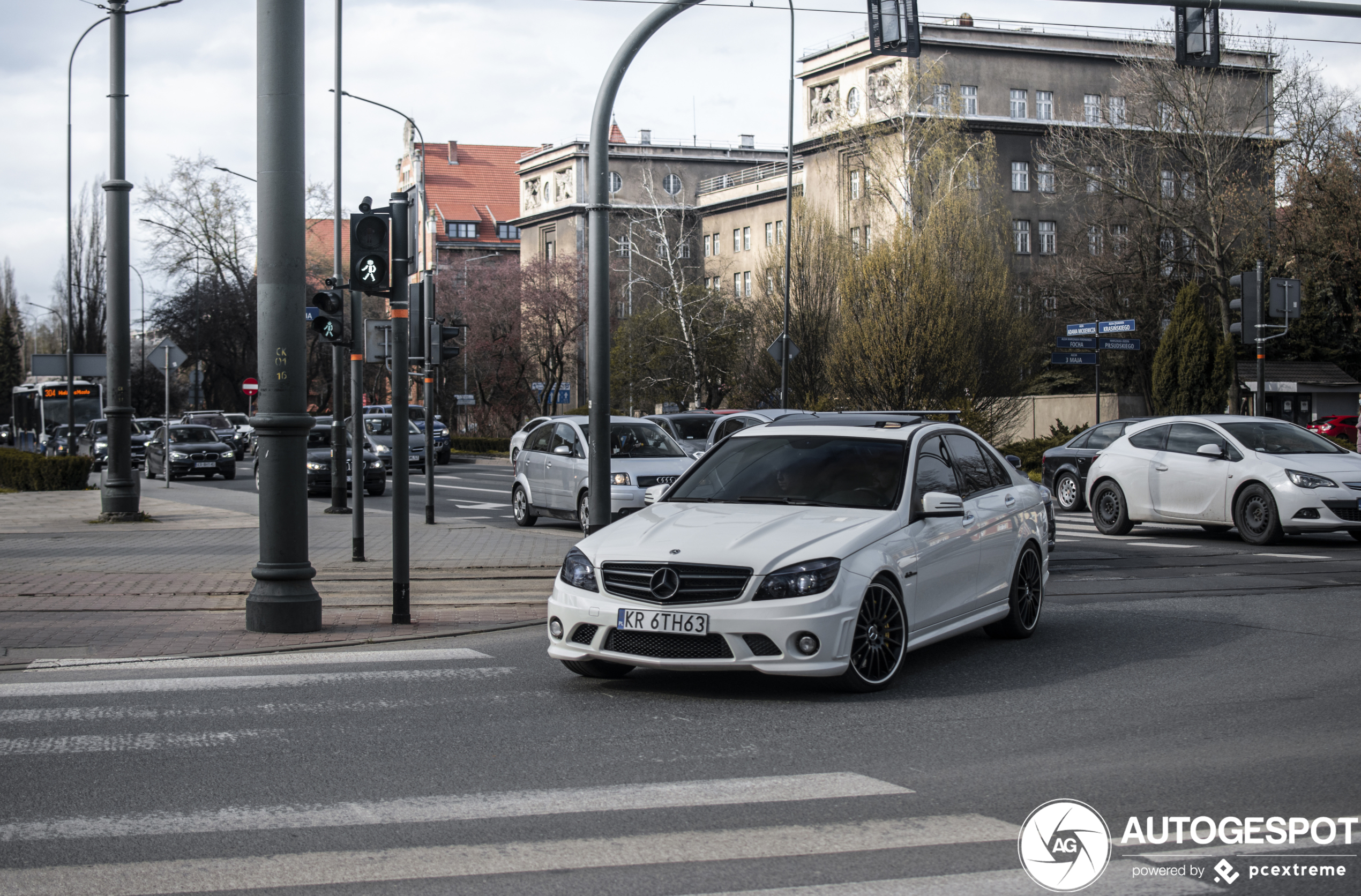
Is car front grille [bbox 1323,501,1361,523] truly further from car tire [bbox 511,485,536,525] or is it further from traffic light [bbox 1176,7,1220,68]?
car tire [bbox 511,485,536,525]

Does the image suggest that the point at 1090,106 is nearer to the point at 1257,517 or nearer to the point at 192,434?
the point at 192,434

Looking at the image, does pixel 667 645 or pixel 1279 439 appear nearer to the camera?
pixel 667 645

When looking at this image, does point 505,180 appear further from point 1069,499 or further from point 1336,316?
point 1069,499

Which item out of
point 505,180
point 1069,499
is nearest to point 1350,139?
point 1069,499

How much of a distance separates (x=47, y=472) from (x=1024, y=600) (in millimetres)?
26199

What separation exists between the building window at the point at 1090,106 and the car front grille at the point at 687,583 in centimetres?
6543

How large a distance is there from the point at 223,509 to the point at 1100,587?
676 inches

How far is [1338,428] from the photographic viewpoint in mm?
50844

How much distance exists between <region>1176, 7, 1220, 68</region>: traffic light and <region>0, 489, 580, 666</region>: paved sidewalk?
8.95 m

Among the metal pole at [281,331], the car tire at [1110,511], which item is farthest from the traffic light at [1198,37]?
the metal pole at [281,331]

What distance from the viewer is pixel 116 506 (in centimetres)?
2144

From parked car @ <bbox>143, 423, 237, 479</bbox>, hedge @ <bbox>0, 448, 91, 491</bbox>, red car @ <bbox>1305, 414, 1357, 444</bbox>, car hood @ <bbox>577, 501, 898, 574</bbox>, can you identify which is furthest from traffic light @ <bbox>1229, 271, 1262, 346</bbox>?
red car @ <bbox>1305, 414, 1357, 444</bbox>

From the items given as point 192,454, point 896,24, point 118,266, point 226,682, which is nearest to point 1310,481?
point 896,24

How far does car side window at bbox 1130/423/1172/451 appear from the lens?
17703 millimetres
